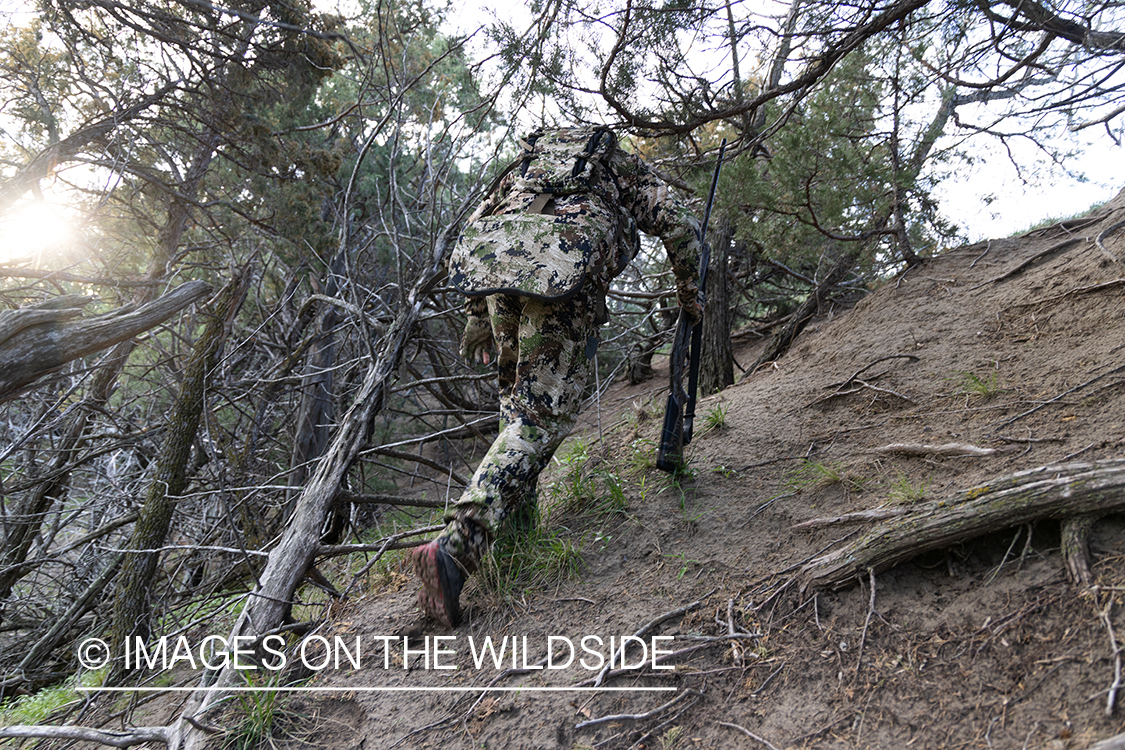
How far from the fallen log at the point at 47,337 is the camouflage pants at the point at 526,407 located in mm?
1658

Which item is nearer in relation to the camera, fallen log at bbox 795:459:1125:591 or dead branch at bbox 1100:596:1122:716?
dead branch at bbox 1100:596:1122:716

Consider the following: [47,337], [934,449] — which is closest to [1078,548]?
[934,449]

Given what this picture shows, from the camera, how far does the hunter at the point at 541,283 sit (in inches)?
94.0

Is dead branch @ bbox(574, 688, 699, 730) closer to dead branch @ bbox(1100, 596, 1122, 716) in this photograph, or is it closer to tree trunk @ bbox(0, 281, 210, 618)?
dead branch @ bbox(1100, 596, 1122, 716)

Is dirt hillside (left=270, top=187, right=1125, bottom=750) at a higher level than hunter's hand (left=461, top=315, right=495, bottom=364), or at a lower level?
lower

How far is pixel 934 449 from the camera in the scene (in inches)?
94.2

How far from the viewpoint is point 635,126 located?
327 centimetres

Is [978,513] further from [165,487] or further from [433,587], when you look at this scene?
[165,487]

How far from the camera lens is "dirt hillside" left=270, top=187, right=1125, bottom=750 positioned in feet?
5.01

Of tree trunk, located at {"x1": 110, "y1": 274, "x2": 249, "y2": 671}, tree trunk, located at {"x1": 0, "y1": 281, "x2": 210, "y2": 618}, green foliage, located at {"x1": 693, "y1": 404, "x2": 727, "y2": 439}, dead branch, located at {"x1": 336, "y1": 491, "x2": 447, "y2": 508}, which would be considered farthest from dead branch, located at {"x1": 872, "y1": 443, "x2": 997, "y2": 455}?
tree trunk, located at {"x1": 110, "y1": 274, "x2": 249, "y2": 671}

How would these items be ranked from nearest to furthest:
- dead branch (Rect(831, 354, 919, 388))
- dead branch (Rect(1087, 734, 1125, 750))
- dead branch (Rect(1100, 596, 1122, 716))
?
1. dead branch (Rect(1087, 734, 1125, 750))
2. dead branch (Rect(1100, 596, 1122, 716))
3. dead branch (Rect(831, 354, 919, 388))

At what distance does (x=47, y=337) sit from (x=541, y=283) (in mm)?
1954

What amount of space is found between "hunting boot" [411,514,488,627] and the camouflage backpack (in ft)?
3.32

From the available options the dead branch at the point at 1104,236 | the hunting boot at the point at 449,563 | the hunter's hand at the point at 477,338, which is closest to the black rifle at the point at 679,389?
the hunter's hand at the point at 477,338
